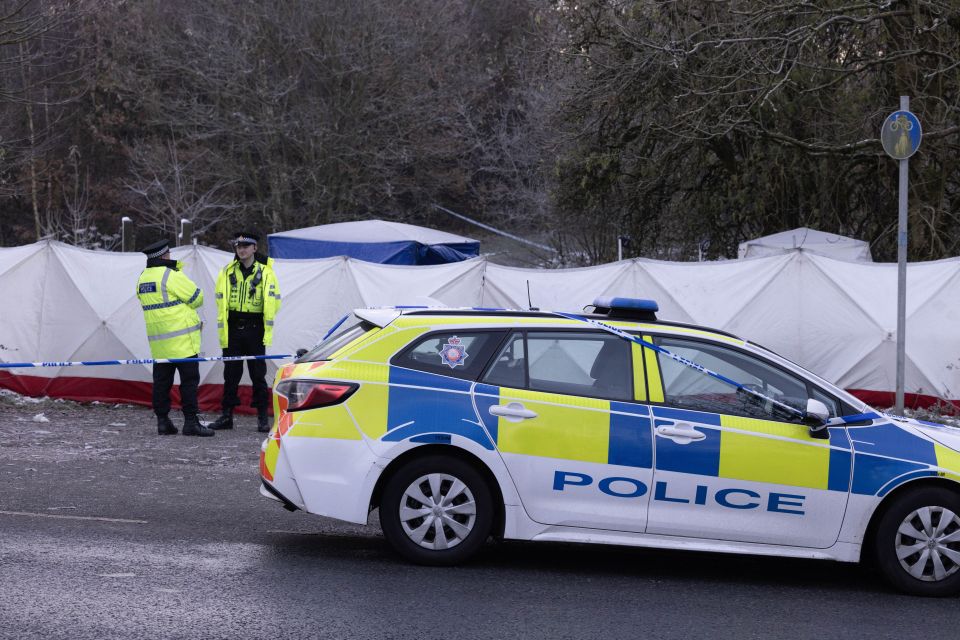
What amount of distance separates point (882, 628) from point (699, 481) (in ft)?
3.86

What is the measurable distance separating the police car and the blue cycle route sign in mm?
3912

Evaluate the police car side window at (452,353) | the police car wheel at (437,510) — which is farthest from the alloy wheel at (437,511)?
the police car side window at (452,353)

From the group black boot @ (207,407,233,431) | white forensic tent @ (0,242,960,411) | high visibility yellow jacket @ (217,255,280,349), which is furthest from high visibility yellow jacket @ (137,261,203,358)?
white forensic tent @ (0,242,960,411)

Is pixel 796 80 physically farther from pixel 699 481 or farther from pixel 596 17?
pixel 699 481

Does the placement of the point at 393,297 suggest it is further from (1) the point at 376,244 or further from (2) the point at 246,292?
(1) the point at 376,244

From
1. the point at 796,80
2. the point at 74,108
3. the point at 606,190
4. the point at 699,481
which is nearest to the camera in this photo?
the point at 699,481

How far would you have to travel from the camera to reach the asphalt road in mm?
5430

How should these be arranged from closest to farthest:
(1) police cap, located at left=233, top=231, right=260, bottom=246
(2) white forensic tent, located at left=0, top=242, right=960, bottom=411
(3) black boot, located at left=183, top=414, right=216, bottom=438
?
1. (1) police cap, located at left=233, top=231, right=260, bottom=246
2. (3) black boot, located at left=183, top=414, right=216, bottom=438
3. (2) white forensic tent, located at left=0, top=242, right=960, bottom=411

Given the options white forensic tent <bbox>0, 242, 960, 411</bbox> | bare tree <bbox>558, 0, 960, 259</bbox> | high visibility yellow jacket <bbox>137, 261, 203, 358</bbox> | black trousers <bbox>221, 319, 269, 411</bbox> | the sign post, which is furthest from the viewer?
bare tree <bbox>558, 0, 960, 259</bbox>

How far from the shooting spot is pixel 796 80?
60.5ft

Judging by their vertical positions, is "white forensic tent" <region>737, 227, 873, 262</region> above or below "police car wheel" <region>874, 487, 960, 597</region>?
above

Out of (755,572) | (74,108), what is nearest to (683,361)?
(755,572)

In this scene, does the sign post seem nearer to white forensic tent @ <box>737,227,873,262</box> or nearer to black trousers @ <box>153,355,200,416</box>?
black trousers @ <box>153,355,200,416</box>

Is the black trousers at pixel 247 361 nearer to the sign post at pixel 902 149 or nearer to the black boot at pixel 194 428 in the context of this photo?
the black boot at pixel 194 428
